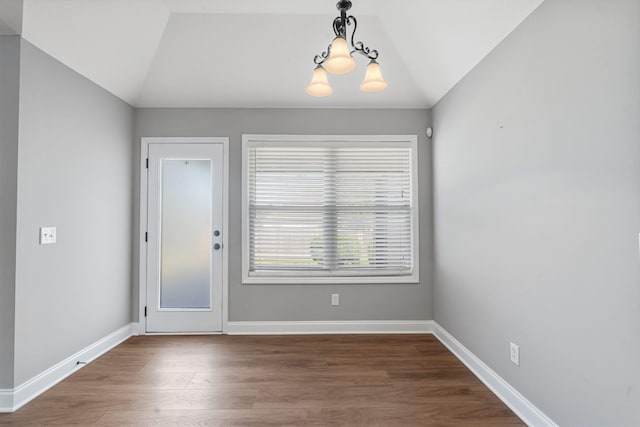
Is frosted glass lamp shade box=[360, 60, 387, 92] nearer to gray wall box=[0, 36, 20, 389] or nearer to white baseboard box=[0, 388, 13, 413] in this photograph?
gray wall box=[0, 36, 20, 389]

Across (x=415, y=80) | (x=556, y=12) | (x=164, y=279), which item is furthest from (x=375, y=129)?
(x=164, y=279)

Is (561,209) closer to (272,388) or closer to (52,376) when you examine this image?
(272,388)

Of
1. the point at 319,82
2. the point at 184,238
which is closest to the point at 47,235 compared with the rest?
the point at 184,238

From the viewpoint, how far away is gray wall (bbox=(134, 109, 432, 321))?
3.61 m

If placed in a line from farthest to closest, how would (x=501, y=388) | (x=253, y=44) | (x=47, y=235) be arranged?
(x=253, y=44) < (x=47, y=235) < (x=501, y=388)

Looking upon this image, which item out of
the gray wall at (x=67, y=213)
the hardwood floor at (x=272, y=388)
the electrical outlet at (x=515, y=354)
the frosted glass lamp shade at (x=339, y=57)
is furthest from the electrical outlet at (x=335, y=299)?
the frosted glass lamp shade at (x=339, y=57)

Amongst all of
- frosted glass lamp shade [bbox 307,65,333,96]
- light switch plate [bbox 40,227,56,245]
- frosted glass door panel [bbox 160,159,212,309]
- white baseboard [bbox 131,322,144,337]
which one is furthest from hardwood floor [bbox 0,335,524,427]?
frosted glass lamp shade [bbox 307,65,333,96]

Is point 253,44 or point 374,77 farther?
point 253,44

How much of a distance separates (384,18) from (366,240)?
2.18 m

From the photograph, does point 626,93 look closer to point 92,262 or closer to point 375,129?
point 375,129

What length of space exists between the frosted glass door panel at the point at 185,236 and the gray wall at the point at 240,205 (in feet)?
0.94

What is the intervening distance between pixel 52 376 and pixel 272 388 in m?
1.67

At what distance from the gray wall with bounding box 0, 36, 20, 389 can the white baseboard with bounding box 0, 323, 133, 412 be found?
8 centimetres

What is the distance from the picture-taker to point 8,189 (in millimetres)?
2174
